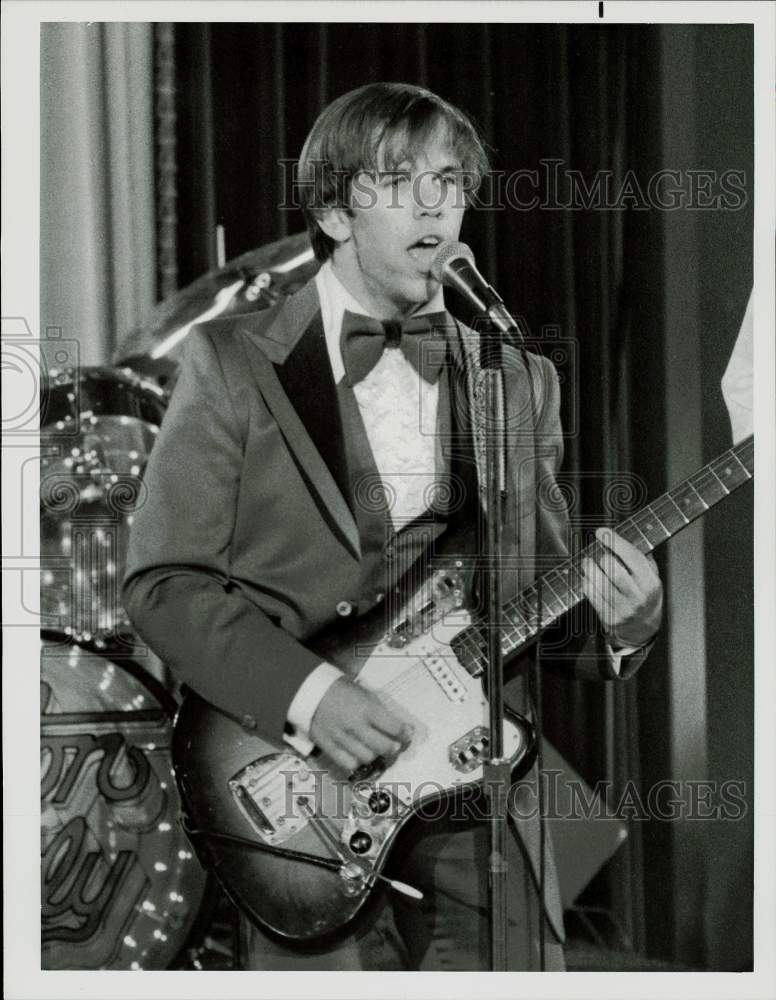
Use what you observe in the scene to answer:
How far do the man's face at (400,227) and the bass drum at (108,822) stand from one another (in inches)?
37.0

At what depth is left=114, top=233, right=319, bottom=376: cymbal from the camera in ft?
8.87

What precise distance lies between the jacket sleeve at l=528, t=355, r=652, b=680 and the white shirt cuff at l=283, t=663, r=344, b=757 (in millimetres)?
447

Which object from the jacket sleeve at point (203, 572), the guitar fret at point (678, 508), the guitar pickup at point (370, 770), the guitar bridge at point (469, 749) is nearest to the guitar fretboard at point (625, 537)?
the guitar fret at point (678, 508)

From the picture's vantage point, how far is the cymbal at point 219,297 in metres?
2.71

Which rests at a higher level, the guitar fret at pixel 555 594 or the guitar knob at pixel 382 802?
the guitar fret at pixel 555 594

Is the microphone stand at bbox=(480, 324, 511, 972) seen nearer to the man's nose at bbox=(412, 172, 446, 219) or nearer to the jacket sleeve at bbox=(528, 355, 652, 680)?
the jacket sleeve at bbox=(528, 355, 652, 680)

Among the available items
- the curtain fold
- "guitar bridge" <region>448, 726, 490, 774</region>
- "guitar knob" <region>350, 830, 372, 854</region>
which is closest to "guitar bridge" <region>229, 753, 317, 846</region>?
"guitar knob" <region>350, 830, 372, 854</region>

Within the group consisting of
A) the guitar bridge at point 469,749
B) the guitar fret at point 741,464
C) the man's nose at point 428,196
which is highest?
the man's nose at point 428,196

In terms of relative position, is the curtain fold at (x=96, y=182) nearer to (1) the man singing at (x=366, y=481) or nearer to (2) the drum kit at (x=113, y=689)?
(2) the drum kit at (x=113, y=689)

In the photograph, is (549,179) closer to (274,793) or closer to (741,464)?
(741,464)

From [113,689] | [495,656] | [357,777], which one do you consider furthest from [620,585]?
[113,689]

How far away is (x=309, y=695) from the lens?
8.51 ft

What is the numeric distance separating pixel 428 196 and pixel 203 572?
2.95ft

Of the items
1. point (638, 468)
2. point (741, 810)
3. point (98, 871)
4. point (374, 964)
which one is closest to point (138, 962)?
point (98, 871)
